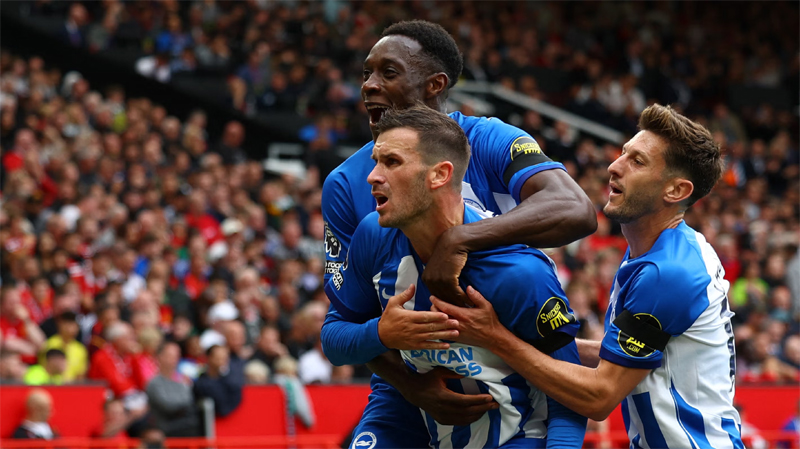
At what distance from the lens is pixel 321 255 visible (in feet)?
43.8

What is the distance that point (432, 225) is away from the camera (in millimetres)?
3781

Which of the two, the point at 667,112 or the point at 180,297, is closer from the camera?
the point at 667,112

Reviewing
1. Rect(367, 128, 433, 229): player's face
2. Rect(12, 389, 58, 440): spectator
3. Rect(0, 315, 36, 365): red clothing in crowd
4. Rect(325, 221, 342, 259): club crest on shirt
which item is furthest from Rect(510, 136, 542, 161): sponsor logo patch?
Rect(0, 315, 36, 365): red clothing in crowd

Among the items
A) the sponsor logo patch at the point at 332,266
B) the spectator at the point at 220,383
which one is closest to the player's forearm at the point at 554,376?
the sponsor logo patch at the point at 332,266

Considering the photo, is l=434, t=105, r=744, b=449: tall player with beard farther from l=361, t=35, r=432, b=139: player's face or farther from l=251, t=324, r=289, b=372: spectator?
l=251, t=324, r=289, b=372: spectator

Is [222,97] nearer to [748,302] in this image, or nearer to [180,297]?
[180,297]

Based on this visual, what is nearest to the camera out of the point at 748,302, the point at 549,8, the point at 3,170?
the point at 3,170

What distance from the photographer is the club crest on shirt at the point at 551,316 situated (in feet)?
12.1

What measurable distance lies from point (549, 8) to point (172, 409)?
17978mm

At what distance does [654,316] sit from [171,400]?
6.09 metres

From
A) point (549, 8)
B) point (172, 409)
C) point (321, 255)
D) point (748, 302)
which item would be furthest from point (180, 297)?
point (549, 8)

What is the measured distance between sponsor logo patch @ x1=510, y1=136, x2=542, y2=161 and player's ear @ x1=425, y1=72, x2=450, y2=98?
54 centimetres

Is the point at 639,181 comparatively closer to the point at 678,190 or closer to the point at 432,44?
the point at 678,190

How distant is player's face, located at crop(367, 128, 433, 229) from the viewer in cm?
372
